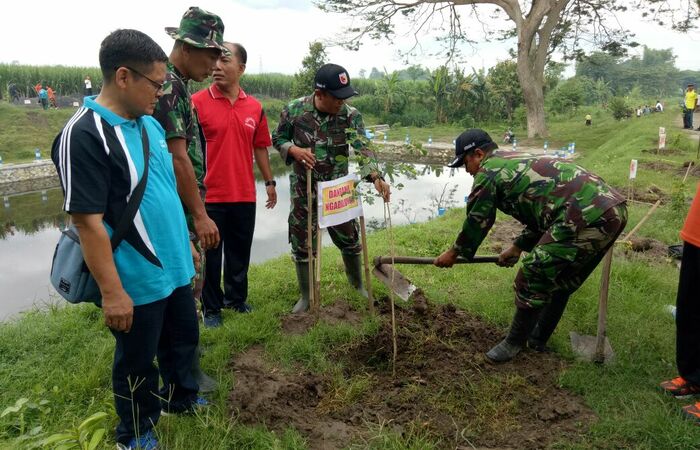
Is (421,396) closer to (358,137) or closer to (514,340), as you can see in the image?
(514,340)

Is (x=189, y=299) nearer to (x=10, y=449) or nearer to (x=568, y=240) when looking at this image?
(x=10, y=449)

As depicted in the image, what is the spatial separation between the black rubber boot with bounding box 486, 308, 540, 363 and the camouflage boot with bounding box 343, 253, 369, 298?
4.32 ft

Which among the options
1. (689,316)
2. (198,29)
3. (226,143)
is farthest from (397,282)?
(198,29)

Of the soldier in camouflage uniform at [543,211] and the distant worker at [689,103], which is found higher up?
the distant worker at [689,103]

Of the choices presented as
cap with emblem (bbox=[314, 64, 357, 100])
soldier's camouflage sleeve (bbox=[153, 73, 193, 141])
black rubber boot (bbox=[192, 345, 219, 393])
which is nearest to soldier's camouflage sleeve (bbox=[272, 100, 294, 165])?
cap with emblem (bbox=[314, 64, 357, 100])

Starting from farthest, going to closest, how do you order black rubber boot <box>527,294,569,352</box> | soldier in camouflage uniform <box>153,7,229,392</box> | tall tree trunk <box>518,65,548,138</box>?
tall tree trunk <box>518,65,548,138</box>, black rubber boot <box>527,294,569,352</box>, soldier in camouflage uniform <box>153,7,229,392</box>

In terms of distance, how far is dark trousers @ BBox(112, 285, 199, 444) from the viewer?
6.75 ft

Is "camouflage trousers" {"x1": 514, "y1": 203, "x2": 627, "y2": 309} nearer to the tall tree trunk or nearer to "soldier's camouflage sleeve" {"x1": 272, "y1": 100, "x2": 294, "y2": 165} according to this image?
"soldier's camouflage sleeve" {"x1": 272, "y1": 100, "x2": 294, "y2": 165}

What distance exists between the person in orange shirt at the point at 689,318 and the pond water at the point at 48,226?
2896mm

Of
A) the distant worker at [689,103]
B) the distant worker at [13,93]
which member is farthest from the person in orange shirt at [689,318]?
the distant worker at [13,93]

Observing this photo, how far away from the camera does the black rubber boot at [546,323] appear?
321 centimetres

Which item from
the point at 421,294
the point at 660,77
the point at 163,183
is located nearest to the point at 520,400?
the point at 421,294

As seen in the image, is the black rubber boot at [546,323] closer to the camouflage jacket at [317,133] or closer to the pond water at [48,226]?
the camouflage jacket at [317,133]

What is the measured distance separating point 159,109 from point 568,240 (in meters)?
2.39
